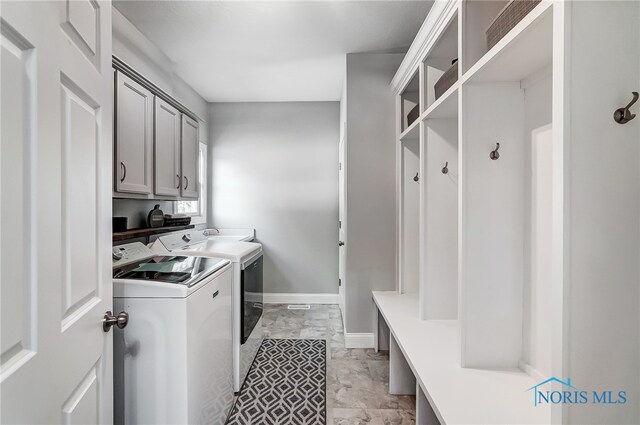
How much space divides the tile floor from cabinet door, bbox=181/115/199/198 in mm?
1570

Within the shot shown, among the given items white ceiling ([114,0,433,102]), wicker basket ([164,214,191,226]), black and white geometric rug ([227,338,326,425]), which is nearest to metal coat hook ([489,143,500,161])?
white ceiling ([114,0,433,102])

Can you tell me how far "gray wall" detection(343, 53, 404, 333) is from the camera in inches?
104

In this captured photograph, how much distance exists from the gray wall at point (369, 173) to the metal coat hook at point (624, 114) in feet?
6.26

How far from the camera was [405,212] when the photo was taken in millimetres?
2473

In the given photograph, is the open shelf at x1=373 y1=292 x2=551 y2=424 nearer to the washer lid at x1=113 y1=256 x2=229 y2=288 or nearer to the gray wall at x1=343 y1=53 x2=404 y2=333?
the gray wall at x1=343 y1=53 x2=404 y2=333

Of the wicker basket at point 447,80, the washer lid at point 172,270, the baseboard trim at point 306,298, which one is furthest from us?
the baseboard trim at point 306,298

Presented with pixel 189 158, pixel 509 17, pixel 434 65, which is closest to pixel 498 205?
pixel 509 17

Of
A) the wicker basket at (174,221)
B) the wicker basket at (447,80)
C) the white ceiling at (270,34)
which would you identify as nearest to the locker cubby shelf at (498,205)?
the wicker basket at (447,80)

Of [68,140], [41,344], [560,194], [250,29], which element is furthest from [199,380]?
[250,29]

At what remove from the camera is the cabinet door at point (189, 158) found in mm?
2430

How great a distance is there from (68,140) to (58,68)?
0.52 feet

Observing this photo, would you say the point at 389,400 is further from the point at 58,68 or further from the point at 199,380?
the point at 58,68

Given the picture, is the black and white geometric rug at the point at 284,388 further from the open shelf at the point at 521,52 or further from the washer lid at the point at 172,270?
the open shelf at the point at 521,52

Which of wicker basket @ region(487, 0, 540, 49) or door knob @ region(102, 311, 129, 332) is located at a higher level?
wicker basket @ region(487, 0, 540, 49)
